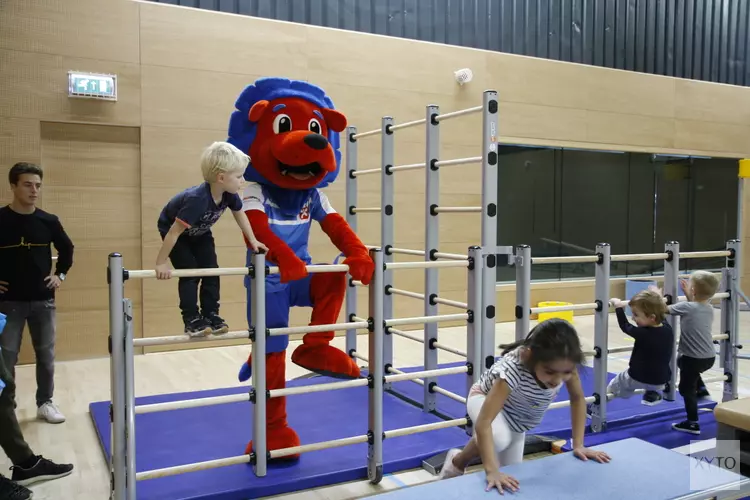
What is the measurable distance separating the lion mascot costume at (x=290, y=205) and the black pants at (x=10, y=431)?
3.08 ft

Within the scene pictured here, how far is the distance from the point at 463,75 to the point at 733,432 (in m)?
4.50

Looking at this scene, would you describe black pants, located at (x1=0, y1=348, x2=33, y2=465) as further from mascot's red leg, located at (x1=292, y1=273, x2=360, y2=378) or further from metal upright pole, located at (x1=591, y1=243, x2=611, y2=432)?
metal upright pole, located at (x1=591, y1=243, x2=611, y2=432)

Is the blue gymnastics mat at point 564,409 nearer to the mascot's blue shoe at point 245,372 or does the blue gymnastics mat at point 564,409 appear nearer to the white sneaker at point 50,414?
the mascot's blue shoe at point 245,372

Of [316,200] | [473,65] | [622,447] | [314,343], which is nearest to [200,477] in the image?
[314,343]

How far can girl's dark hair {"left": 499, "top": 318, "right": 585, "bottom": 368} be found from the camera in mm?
2027

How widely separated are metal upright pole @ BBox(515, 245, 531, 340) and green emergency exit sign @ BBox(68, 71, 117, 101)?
3376 millimetres

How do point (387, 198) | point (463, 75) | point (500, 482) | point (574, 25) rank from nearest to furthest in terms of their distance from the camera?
point (500, 482) < point (387, 198) < point (463, 75) < point (574, 25)

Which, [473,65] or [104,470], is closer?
[104,470]

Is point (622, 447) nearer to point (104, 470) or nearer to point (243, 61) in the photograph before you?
point (104, 470)

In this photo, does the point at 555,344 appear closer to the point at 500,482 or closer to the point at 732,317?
the point at 500,482

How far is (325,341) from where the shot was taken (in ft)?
9.99

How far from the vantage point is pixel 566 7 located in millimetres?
7238

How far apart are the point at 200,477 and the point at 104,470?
0.48 m

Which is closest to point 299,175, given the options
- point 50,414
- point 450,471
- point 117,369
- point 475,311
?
point 475,311
